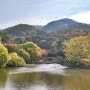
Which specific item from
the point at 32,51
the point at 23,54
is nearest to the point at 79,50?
the point at 23,54

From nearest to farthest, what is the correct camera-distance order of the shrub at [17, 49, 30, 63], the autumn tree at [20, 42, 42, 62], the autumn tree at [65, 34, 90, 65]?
the autumn tree at [65, 34, 90, 65] < the shrub at [17, 49, 30, 63] < the autumn tree at [20, 42, 42, 62]

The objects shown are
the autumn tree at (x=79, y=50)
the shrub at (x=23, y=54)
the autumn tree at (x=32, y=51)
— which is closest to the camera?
the autumn tree at (x=79, y=50)

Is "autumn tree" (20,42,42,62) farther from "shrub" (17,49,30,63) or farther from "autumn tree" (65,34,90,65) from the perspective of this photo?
"autumn tree" (65,34,90,65)

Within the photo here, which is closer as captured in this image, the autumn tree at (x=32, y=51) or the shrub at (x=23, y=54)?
the shrub at (x=23, y=54)

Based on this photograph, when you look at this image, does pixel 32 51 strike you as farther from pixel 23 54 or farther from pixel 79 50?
pixel 79 50

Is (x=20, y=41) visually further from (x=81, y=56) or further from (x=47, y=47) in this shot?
(x=81, y=56)

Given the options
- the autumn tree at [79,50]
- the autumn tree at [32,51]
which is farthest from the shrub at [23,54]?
the autumn tree at [79,50]

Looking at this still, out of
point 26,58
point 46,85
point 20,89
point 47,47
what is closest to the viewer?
point 20,89

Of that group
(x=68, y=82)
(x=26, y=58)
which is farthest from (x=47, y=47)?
(x=68, y=82)

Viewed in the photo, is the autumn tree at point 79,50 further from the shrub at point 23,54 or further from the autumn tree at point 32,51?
the autumn tree at point 32,51

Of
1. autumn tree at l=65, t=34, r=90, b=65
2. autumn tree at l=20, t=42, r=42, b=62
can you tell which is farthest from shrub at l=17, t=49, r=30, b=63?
autumn tree at l=65, t=34, r=90, b=65

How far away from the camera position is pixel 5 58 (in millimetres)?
92000

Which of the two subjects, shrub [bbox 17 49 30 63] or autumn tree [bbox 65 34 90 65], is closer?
autumn tree [bbox 65 34 90 65]

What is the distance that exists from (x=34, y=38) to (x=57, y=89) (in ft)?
442
